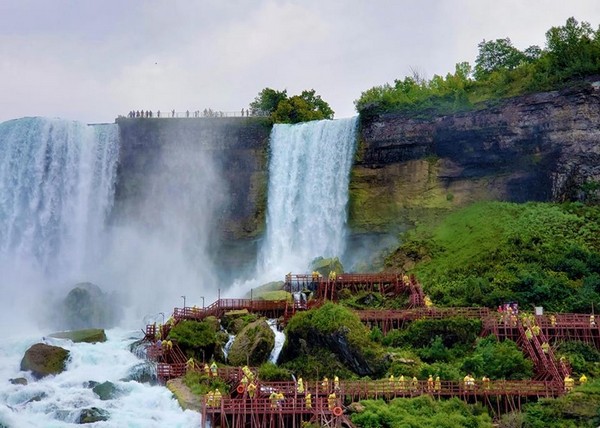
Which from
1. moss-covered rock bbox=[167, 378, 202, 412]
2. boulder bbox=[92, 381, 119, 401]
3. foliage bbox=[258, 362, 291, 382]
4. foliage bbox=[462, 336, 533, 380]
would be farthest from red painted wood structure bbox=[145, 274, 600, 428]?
boulder bbox=[92, 381, 119, 401]

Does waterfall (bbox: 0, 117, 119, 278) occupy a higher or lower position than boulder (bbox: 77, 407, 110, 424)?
higher

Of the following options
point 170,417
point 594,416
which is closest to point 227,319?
point 170,417

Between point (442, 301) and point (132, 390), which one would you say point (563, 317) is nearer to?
point (442, 301)

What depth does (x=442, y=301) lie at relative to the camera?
42781 mm

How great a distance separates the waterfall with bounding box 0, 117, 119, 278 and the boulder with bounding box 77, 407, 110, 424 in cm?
2806

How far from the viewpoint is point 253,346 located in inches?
1423

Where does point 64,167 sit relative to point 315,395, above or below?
above

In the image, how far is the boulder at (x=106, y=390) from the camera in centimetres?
3291

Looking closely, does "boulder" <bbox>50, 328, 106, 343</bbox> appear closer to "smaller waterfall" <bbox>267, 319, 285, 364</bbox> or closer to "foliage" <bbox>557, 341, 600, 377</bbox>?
"smaller waterfall" <bbox>267, 319, 285, 364</bbox>

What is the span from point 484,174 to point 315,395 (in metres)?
27.1

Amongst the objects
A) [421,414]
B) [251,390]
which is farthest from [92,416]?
[421,414]

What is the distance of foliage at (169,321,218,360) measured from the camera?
3612 cm

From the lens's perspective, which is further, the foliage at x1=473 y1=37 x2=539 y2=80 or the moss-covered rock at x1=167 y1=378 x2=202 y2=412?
the foliage at x1=473 y1=37 x2=539 y2=80

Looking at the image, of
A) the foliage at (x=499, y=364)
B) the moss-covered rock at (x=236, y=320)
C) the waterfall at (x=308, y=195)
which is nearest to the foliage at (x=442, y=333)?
the foliage at (x=499, y=364)
